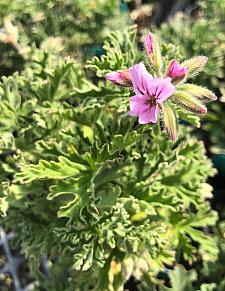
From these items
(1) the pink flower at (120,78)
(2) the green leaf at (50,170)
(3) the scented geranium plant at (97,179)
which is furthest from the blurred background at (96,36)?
(1) the pink flower at (120,78)

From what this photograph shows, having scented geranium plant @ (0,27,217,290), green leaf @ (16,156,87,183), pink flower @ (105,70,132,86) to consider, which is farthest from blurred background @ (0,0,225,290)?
pink flower @ (105,70,132,86)

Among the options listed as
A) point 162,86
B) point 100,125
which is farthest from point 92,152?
point 162,86

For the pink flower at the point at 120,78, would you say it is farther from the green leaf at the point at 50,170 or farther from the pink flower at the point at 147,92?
the green leaf at the point at 50,170

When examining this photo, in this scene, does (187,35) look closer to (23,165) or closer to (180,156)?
(180,156)

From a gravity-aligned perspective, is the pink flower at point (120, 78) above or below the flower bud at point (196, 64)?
below

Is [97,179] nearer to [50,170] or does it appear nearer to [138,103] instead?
[50,170]

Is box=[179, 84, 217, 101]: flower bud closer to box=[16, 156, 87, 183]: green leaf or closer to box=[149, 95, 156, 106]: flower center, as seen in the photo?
box=[149, 95, 156, 106]: flower center

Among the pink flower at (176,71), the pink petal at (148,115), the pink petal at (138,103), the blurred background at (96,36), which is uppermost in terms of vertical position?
the blurred background at (96,36)
